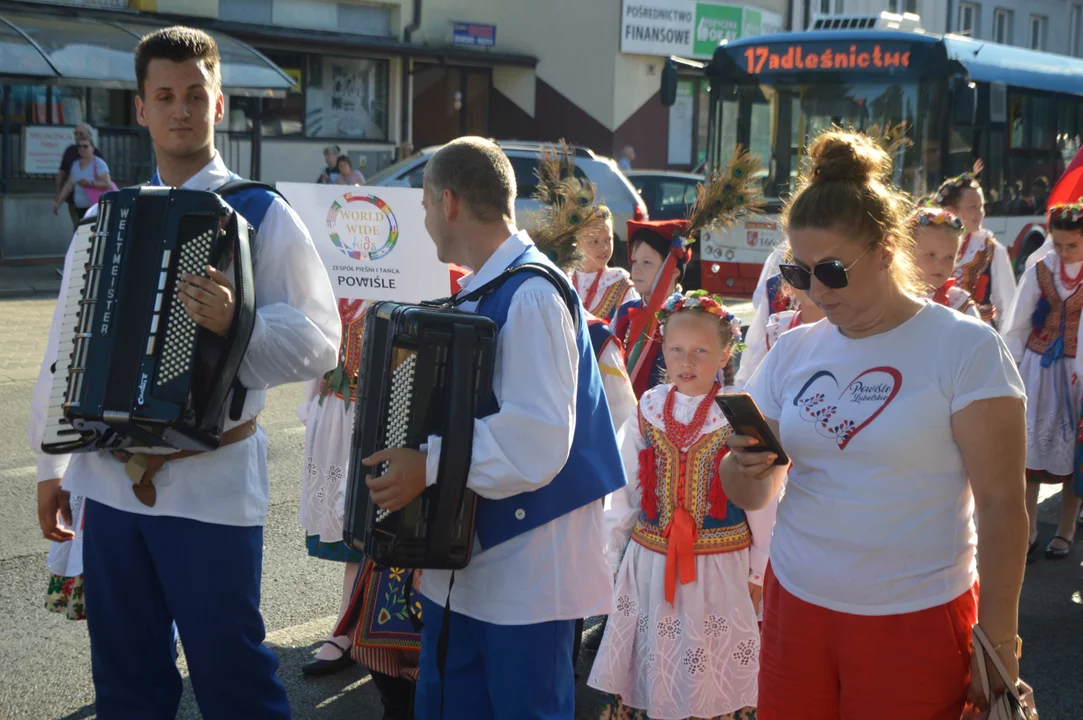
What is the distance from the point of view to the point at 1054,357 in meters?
6.75

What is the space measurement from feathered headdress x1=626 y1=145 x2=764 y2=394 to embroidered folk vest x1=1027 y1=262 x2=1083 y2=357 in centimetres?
197

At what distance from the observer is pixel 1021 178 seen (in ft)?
50.6

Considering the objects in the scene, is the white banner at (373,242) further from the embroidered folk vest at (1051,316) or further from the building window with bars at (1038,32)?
the building window with bars at (1038,32)

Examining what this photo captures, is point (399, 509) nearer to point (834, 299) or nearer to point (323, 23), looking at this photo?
point (834, 299)

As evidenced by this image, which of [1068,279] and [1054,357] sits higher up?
[1068,279]

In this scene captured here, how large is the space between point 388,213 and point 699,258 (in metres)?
10.1

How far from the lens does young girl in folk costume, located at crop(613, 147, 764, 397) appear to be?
546 centimetres

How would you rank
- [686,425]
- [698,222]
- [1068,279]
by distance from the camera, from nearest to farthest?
[686,425]
[698,222]
[1068,279]

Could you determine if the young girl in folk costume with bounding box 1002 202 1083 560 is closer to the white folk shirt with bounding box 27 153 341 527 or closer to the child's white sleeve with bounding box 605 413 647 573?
the child's white sleeve with bounding box 605 413 647 573

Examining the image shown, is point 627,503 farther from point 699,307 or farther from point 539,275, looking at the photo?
point 539,275

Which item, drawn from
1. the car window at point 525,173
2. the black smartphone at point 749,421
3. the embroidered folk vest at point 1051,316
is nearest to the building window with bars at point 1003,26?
the car window at point 525,173

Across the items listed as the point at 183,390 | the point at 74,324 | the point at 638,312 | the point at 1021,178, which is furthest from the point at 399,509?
the point at 1021,178

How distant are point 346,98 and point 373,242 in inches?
816

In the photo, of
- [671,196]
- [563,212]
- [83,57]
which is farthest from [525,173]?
[563,212]
